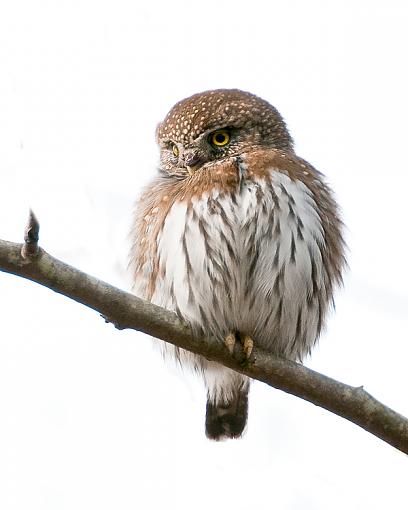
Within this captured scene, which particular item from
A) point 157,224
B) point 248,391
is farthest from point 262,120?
point 248,391

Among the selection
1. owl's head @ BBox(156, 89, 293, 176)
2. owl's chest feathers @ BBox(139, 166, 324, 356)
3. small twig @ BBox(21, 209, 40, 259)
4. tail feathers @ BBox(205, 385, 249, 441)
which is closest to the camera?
small twig @ BBox(21, 209, 40, 259)

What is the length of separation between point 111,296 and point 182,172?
1731 mm

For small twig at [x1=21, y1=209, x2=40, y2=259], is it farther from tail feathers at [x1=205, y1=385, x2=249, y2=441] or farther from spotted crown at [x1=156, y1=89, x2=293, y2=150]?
tail feathers at [x1=205, y1=385, x2=249, y2=441]

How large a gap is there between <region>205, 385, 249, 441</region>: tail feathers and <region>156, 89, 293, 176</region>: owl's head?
140 centimetres

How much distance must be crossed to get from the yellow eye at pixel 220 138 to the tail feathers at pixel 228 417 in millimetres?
1435

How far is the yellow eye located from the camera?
198 inches

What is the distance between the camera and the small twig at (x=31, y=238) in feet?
10.1

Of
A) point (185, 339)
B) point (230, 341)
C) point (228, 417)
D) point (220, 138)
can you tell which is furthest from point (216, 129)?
point (185, 339)

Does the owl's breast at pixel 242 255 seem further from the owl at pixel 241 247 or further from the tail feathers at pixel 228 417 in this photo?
the tail feathers at pixel 228 417

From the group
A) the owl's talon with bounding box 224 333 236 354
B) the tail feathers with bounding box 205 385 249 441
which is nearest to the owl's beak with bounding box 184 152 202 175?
the owl's talon with bounding box 224 333 236 354

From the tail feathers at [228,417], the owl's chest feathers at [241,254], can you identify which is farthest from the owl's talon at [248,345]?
the tail feathers at [228,417]

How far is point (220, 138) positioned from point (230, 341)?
1439mm

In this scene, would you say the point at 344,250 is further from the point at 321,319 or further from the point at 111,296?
the point at 111,296

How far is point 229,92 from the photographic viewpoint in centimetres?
539
